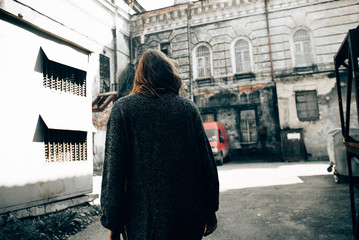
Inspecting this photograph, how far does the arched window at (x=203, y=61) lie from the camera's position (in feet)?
49.6

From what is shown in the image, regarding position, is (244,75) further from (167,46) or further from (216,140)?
(167,46)

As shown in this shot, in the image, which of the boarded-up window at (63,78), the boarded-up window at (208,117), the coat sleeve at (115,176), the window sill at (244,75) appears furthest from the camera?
the boarded-up window at (208,117)

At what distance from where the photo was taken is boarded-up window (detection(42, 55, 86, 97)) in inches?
181

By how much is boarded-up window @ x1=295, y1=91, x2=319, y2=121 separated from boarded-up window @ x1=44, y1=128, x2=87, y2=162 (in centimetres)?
1178

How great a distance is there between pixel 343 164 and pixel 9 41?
805 cm

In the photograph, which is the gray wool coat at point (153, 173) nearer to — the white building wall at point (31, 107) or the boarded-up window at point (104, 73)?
the white building wall at point (31, 107)

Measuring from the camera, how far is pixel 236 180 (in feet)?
26.0

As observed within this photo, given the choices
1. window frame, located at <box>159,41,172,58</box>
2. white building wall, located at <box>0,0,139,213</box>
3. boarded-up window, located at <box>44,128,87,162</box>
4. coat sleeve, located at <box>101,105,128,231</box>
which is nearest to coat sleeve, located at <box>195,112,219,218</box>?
coat sleeve, located at <box>101,105,128,231</box>

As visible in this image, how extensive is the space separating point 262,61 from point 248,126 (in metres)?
3.98

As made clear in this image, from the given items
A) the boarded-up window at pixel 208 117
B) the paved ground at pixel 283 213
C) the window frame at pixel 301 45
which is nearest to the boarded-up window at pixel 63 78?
the paved ground at pixel 283 213

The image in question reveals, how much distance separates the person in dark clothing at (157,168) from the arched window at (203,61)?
13.9m

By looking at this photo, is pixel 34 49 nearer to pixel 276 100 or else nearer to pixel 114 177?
pixel 114 177

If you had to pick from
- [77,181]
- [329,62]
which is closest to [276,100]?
[329,62]

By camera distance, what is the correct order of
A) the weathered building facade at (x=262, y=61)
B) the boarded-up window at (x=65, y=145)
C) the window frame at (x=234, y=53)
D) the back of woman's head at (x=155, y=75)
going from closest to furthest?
the back of woman's head at (x=155, y=75)
the boarded-up window at (x=65, y=145)
the weathered building facade at (x=262, y=61)
the window frame at (x=234, y=53)
